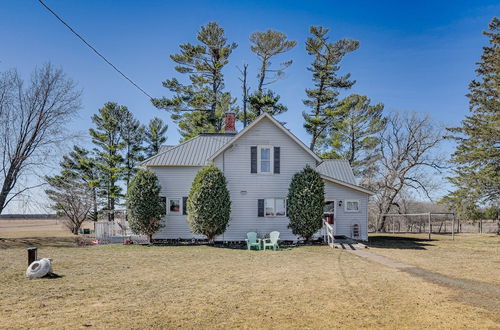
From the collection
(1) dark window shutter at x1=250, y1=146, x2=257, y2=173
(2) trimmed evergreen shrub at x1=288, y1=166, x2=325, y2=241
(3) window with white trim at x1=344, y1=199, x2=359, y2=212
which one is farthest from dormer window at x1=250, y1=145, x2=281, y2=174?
(3) window with white trim at x1=344, y1=199, x2=359, y2=212

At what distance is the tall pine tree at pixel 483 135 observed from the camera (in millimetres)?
24500

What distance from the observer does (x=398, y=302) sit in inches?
304

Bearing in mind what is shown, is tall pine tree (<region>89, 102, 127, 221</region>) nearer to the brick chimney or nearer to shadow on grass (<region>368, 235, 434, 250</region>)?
the brick chimney

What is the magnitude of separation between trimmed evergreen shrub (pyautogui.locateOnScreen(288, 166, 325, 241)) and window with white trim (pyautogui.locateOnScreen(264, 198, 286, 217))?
93 cm

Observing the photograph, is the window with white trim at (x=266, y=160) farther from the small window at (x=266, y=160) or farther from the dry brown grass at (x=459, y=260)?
the dry brown grass at (x=459, y=260)

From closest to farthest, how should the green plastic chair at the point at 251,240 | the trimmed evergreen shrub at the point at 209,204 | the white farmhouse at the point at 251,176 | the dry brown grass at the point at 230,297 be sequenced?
the dry brown grass at the point at 230,297 → the green plastic chair at the point at 251,240 → the trimmed evergreen shrub at the point at 209,204 → the white farmhouse at the point at 251,176

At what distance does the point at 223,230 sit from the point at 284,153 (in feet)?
18.9

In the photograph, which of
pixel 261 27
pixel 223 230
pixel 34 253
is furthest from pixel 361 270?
pixel 261 27

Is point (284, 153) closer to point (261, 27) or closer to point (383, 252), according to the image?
point (383, 252)

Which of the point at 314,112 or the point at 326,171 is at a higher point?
the point at 314,112

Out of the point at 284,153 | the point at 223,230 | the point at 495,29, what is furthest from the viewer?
the point at 495,29

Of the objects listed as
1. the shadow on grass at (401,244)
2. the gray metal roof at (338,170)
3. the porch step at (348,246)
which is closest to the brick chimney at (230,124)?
Result: the gray metal roof at (338,170)

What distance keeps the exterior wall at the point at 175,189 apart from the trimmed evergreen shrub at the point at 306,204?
6.12 metres

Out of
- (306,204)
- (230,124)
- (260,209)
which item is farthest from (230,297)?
(230,124)
